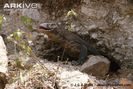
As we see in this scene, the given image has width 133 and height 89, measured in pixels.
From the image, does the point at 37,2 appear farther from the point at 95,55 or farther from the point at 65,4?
the point at 95,55

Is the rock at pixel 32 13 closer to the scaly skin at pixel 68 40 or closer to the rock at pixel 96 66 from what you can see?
the scaly skin at pixel 68 40

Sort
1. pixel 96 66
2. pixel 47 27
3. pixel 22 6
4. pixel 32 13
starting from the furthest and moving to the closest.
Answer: pixel 22 6 → pixel 32 13 → pixel 47 27 → pixel 96 66

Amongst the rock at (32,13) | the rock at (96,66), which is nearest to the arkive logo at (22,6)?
the rock at (32,13)

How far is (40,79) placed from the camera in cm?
314

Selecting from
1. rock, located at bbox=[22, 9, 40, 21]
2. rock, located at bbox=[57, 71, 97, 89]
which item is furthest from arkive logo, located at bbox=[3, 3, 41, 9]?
rock, located at bbox=[57, 71, 97, 89]

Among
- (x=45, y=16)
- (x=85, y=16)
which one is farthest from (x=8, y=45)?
(x=85, y=16)

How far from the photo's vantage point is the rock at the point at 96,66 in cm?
379

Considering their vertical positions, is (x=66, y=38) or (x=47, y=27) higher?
(x=47, y=27)

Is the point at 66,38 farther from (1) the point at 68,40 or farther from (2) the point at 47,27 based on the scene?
(2) the point at 47,27

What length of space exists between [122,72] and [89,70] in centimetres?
48

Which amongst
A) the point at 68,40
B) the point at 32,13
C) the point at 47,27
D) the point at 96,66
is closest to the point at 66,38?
the point at 68,40

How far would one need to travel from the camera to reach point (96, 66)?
12.5 feet

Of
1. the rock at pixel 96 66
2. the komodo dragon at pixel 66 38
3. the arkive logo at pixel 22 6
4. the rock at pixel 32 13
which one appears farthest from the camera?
the arkive logo at pixel 22 6

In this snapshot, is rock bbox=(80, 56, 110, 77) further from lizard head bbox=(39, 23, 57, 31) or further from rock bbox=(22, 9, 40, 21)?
rock bbox=(22, 9, 40, 21)
